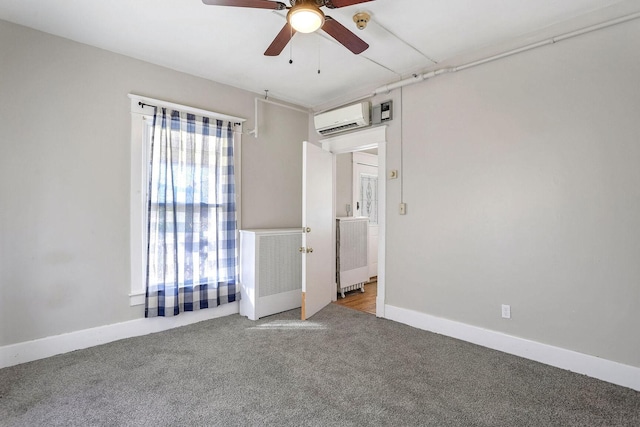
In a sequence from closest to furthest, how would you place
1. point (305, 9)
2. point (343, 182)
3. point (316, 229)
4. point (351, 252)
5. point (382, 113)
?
1. point (305, 9)
2. point (382, 113)
3. point (316, 229)
4. point (351, 252)
5. point (343, 182)

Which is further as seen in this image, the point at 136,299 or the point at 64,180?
the point at 136,299

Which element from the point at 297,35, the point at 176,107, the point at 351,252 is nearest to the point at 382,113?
the point at 297,35

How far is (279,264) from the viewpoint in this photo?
3598 mm

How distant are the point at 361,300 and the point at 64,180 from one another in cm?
342

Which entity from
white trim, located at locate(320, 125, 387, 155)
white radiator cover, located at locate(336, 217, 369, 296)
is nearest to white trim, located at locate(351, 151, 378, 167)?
white radiator cover, located at locate(336, 217, 369, 296)

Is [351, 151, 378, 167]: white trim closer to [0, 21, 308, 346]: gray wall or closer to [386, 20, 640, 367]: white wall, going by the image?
[386, 20, 640, 367]: white wall

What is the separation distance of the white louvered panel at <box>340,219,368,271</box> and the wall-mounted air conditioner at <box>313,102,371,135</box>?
1339mm

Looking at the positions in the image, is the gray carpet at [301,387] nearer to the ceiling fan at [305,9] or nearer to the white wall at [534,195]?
the white wall at [534,195]

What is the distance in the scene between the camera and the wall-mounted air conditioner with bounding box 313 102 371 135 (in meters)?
3.47

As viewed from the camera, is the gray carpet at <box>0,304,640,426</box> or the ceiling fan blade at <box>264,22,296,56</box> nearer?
the gray carpet at <box>0,304,640,426</box>

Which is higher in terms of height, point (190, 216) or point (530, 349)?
point (190, 216)

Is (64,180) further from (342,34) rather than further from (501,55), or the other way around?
(501,55)

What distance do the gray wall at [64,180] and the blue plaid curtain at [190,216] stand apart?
235 millimetres

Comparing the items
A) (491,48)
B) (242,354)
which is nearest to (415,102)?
(491,48)
